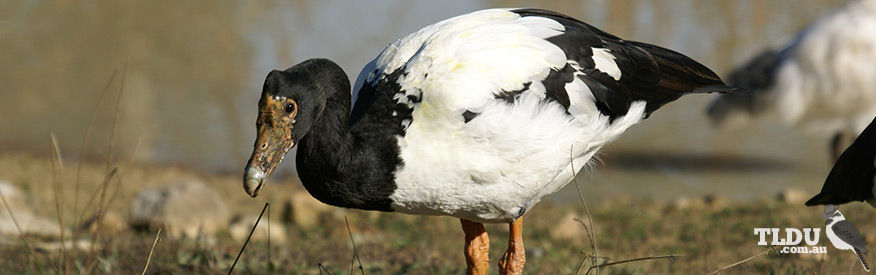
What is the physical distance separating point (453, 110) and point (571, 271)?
1576 millimetres

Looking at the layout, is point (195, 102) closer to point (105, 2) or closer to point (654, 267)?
point (105, 2)

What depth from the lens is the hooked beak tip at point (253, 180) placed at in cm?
380

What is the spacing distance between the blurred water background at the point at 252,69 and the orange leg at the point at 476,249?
418 centimetres

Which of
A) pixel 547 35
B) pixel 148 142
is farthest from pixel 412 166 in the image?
pixel 148 142

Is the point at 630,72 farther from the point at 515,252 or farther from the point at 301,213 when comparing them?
the point at 301,213

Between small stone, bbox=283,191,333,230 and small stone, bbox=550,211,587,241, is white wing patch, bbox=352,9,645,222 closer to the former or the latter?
small stone, bbox=550,211,587,241

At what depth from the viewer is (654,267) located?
5.73 meters

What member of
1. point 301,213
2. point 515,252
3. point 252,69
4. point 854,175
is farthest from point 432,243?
point 252,69

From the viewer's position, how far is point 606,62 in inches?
181

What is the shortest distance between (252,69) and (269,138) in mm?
9678

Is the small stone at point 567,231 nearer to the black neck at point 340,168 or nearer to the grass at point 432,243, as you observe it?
the grass at point 432,243

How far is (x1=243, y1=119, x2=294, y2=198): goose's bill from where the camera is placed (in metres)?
3.81

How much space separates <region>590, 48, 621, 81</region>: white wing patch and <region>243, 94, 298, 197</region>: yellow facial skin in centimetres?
155

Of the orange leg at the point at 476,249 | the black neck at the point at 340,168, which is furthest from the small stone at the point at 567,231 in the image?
the black neck at the point at 340,168
